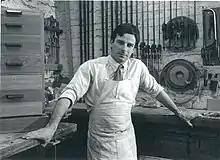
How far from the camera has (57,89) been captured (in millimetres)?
3322

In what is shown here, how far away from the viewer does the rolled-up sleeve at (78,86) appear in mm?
1404

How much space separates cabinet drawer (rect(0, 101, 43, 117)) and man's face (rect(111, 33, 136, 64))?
639mm

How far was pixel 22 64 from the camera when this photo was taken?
1.79 metres

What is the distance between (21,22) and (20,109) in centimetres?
55

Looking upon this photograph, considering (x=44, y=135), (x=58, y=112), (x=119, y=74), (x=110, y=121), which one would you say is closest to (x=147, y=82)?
(x=119, y=74)

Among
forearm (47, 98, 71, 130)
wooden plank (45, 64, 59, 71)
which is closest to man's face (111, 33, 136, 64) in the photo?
forearm (47, 98, 71, 130)

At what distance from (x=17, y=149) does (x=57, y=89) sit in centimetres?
198

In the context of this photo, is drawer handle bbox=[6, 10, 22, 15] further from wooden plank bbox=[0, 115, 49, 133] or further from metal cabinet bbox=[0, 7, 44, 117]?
wooden plank bbox=[0, 115, 49, 133]

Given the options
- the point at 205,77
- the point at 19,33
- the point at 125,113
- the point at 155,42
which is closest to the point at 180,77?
the point at 205,77

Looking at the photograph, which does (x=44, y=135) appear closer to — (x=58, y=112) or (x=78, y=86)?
(x=58, y=112)

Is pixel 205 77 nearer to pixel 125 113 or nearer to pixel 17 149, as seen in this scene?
pixel 125 113

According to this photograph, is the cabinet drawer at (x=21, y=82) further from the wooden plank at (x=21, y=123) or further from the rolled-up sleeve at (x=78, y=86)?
the rolled-up sleeve at (x=78, y=86)

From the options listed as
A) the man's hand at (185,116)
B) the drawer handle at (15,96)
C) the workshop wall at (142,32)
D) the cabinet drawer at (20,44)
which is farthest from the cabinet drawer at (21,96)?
the workshop wall at (142,32)

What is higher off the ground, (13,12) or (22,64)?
(13,12)
